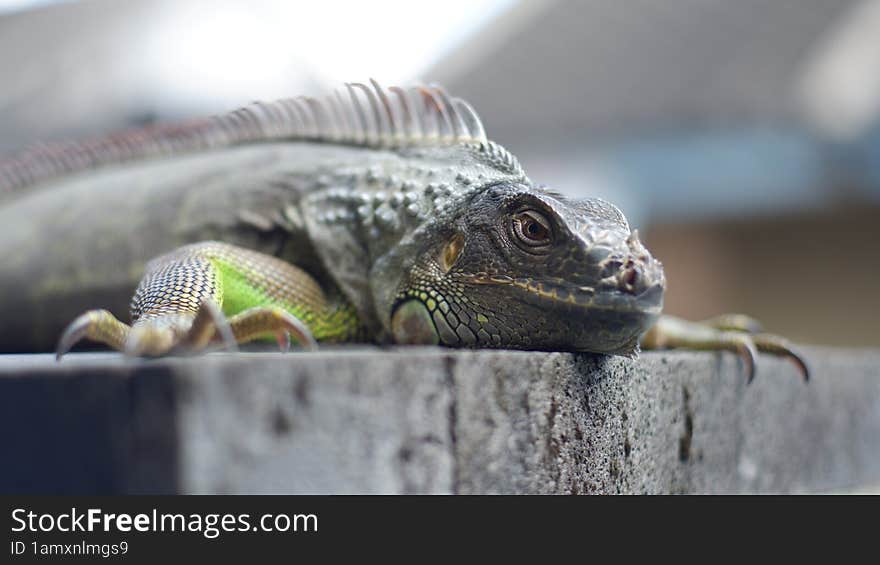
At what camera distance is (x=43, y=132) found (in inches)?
453

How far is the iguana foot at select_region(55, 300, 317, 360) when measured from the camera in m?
1.96

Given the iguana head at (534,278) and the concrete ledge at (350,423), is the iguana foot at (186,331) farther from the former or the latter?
the iguana head at (534,278)

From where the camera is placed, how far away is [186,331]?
214 centimetres

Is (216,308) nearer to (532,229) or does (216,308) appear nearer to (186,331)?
(186,331)

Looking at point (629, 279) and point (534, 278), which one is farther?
point (534, 278)

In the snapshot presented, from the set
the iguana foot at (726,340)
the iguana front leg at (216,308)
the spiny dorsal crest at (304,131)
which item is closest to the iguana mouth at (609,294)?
the iguana front leg at (216,308)

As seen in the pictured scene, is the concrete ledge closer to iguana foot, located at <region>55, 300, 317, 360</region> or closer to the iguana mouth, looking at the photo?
iguana foot, located at <region>55, 300, 317, 360</region>

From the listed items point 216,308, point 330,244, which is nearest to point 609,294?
point 216,308

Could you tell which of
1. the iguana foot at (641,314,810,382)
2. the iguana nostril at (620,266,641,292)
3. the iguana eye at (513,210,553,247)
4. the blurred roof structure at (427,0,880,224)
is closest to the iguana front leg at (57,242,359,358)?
the iguana eye at (513,210,553,247)

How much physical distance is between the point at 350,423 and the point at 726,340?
2.33m

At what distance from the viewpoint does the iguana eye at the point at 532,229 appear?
268 cm

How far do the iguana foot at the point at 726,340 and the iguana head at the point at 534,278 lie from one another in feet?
4.00

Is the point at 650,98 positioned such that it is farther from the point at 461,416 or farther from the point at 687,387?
the point at 461,416

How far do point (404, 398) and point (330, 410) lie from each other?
21 centimetres
